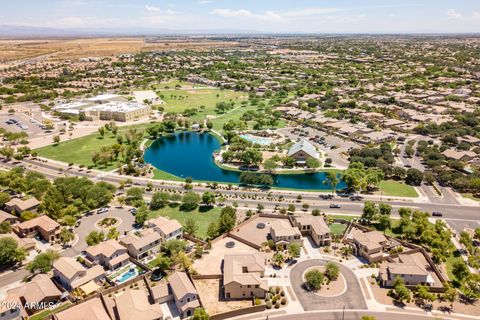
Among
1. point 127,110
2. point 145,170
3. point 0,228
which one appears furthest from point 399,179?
point 127,110

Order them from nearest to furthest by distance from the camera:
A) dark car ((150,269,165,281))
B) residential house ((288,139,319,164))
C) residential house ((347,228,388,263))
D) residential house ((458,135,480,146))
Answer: dark car ((150,269,165,281)), residential house ((347,228,388,263)), residential house ((288,139,319,164)), residential house ((458,135,480,146))

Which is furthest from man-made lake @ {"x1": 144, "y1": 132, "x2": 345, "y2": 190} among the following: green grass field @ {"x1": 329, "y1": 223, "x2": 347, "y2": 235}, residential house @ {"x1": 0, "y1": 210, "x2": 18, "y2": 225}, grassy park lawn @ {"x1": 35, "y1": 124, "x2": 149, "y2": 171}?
residential house @ {"x1": 0, "y1": 210, "x2": 18, "y2": 225}

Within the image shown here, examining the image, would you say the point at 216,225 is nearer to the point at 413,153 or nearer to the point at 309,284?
the point at 309,284

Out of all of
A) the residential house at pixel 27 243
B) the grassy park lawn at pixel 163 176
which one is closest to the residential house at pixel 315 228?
the grassy park lawn at pixel 163 176

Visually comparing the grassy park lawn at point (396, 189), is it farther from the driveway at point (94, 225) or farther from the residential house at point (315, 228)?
the driveway at point (94, 225)

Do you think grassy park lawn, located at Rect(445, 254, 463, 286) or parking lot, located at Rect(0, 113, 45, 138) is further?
parking lot, located at Rect(0, 113, 45, 138)

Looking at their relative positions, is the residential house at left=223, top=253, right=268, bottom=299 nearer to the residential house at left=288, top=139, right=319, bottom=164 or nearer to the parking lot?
the residential house at left=288, top=139, right=319, bottom=164
